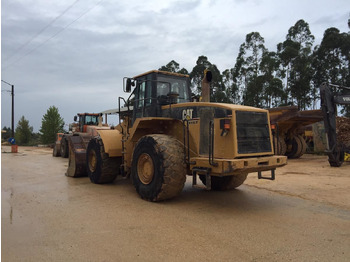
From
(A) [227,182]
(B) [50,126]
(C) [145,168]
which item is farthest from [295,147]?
(B) [50,126]

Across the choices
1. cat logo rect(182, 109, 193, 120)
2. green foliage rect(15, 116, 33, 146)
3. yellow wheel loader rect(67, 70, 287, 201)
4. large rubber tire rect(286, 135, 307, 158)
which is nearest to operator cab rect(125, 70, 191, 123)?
yellow wheel loader rect(67, 70, 287, 201)

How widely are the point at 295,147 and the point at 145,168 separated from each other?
37.8 ft

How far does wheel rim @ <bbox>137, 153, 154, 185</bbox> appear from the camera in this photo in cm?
613

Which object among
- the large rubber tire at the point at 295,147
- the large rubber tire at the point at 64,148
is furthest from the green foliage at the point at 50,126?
the large rubber tire at the point at 295,147

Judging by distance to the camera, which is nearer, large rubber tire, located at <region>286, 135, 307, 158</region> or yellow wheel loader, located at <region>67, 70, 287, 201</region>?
yellow wheel loader, located at <region>67, 70, 287, 201</region>

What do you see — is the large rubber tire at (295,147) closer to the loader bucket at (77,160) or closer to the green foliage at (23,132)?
the loader bucket at (77,160)

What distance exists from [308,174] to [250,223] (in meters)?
6.22

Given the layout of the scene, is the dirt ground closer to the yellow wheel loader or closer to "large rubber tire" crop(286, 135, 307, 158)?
the yellow wheel loader

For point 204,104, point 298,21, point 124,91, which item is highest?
point 298,21

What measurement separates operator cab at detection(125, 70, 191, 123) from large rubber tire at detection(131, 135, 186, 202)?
3.86 ft

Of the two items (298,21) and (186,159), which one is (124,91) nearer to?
(186,159)

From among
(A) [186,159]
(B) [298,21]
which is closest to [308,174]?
(A) [186,159]

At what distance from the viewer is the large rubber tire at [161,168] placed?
568 cm

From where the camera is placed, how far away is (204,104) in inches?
235
